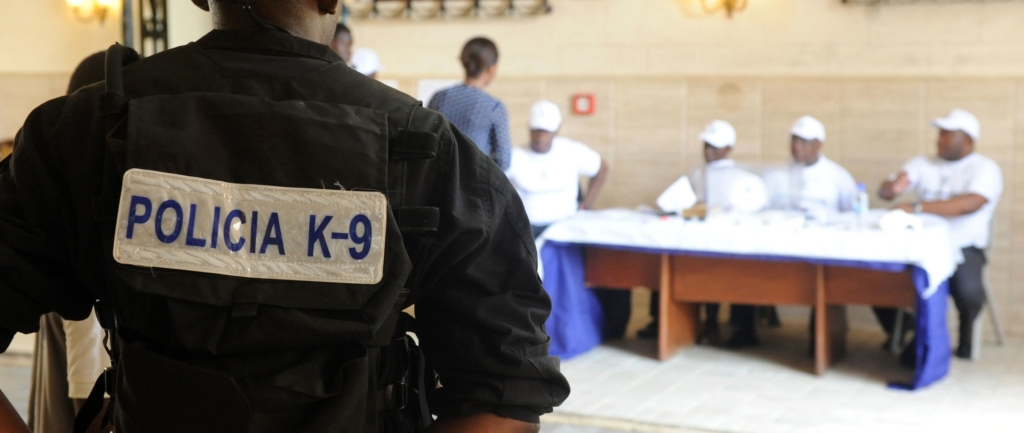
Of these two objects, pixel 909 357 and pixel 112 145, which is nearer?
pixel 112 145

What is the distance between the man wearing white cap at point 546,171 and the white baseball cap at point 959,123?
74.1 inches

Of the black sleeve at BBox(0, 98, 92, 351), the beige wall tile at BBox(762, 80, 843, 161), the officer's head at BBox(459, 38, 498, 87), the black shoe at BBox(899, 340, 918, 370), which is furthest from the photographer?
the beige wall tile at BBox(762, 80, 843, 161)

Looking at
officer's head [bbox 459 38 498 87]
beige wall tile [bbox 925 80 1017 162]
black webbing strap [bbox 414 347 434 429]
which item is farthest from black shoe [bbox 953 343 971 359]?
black webbing strap [bbox 414 347 434 429]

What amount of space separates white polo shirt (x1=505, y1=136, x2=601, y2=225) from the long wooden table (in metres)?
0.28

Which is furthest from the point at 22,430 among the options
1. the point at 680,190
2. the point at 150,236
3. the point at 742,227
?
the point at 680,190

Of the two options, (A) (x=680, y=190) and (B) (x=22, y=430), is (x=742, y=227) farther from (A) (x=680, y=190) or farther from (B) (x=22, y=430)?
(B) (x=22, y=430)

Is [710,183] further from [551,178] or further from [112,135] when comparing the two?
[112,135]

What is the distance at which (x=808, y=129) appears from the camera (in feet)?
17.5

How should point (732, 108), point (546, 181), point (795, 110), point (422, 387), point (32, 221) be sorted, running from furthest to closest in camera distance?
point (732, 108) → point (795, 110) → point (546, 181) → point (422, 387) → point (32, 221)

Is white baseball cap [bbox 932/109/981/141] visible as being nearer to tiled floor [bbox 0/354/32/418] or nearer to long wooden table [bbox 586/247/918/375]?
long wooden table [bbox 586/247/918/375]

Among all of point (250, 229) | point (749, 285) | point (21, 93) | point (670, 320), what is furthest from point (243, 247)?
point (21, 93)

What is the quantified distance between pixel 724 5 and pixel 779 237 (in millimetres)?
2042

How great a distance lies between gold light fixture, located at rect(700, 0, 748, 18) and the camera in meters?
5.95

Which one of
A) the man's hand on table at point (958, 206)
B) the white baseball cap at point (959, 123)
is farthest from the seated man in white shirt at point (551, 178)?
the white baseball cap at point (959, 123)
